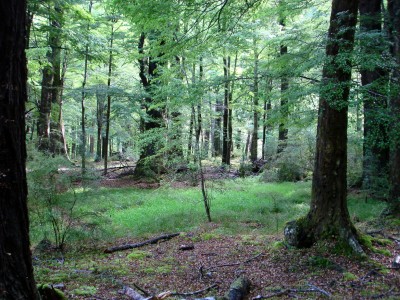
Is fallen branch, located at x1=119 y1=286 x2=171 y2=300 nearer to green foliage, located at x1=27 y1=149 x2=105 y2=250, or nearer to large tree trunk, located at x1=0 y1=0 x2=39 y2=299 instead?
large tree trunk, located at x1=0 y1=0 x2=39 y2=299

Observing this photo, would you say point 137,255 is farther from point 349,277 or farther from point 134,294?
point 349,277

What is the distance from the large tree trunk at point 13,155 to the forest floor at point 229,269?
1771 millimetres

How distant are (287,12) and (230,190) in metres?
7.78

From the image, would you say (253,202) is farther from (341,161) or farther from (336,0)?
(336,0)

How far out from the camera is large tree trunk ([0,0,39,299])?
288 cm

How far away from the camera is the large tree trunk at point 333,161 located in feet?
18.8

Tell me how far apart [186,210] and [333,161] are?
21.7ft

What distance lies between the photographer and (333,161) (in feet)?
19.5

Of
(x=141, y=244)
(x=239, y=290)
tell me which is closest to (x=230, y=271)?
(x=239, y=290)

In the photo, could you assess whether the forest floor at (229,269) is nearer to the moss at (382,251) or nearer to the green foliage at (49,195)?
the moss at (382,251)

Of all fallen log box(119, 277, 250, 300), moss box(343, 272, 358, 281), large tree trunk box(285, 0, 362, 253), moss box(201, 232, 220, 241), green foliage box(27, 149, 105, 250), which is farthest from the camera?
moss box(201, 232, 220, 241)

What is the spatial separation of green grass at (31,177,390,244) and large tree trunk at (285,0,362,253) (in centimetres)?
277

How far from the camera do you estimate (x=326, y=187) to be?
5988 mm

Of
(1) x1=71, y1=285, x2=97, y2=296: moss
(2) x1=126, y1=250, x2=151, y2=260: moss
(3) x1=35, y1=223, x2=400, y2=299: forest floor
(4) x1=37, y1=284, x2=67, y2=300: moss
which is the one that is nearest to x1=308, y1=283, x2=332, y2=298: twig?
(3) x1=35, y1=223, x2=400, y2=299: forest floor
